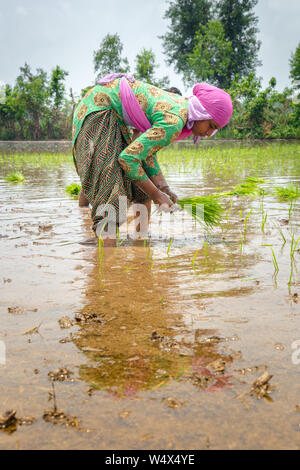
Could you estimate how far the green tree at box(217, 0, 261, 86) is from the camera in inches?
1425

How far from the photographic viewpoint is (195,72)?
35.2 metres

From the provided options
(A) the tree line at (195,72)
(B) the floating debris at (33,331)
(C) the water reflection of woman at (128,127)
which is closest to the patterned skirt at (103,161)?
(C) the water reflection of woman at (128,127)

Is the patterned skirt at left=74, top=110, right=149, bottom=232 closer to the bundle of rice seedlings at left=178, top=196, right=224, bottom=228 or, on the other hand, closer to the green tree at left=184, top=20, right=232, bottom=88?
the bundle of rice seedlings at left=178, top=196, right=224, bottom=228

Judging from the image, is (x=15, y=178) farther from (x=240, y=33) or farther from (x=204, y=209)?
(x=240, y=33)

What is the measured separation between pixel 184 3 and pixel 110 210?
130ft

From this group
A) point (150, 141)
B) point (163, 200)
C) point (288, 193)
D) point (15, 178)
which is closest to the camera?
point (150, 141)

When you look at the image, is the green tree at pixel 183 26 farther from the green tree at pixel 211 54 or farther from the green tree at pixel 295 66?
the green tree at pixel 295 66

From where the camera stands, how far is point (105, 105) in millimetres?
2807

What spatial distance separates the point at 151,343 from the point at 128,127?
5.97 ft

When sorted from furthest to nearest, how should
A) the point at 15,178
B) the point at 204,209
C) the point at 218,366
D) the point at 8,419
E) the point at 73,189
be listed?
the point at 15,178 < the point at 73,189 < the point at 204,209 < the point at 218,366 < the point at 8,419

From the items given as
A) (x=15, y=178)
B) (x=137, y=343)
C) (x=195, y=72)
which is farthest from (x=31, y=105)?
(x=137, y=343)

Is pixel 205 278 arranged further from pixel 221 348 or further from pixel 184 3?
pixel 184 3

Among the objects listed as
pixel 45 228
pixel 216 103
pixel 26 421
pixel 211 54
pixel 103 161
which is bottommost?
pixel 26 421
